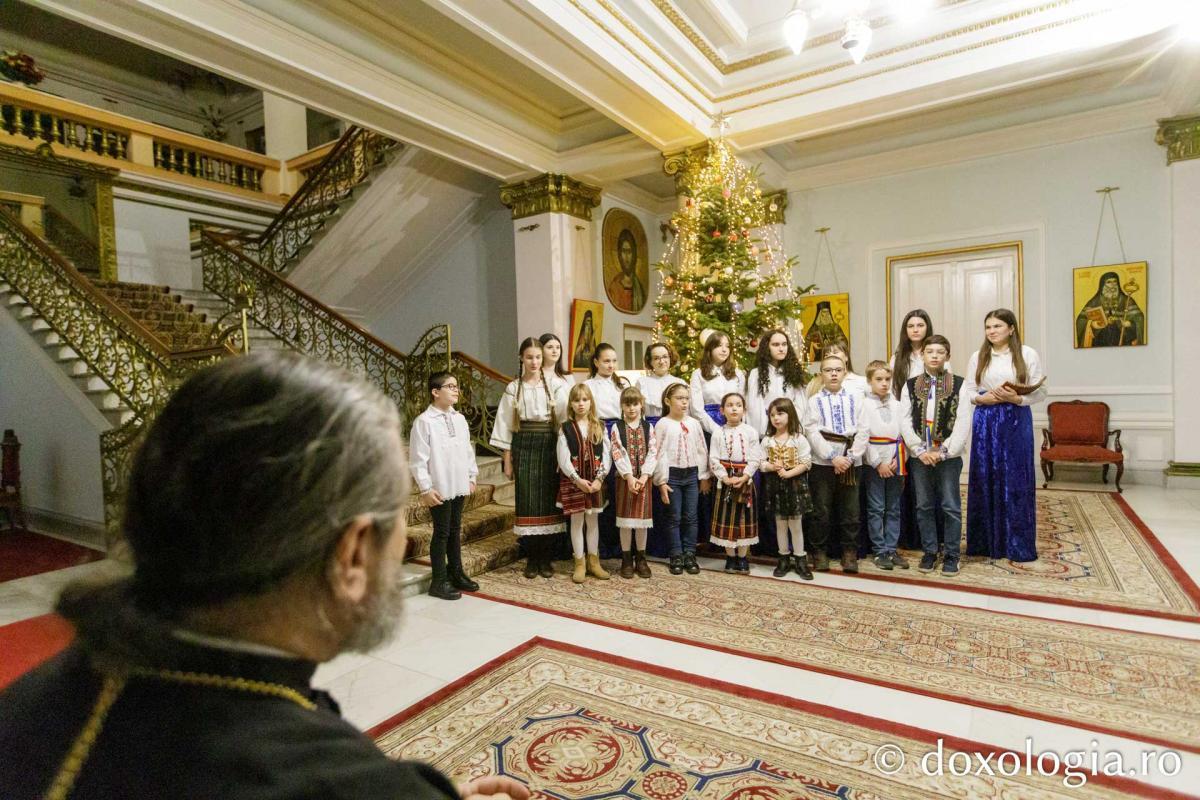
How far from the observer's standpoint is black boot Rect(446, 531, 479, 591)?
4.33 m

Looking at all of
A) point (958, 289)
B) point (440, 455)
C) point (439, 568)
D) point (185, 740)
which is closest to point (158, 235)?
point (440, 455)

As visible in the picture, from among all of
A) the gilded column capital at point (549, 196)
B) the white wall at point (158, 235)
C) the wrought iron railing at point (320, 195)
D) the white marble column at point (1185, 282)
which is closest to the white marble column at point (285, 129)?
the white wall at point (158, 235)

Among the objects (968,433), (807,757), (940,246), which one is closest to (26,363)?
(807,757)

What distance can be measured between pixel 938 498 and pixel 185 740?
5068 mm

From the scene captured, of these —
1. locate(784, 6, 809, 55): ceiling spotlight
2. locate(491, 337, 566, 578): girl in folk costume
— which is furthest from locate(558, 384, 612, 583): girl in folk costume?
locate(784, 6, 809, 55): ceiling spotlight

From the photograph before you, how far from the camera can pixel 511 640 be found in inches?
136

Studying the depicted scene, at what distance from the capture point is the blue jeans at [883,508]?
4656 mm

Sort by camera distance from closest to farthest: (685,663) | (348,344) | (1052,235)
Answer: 1. (685,663)
2. (1052,235)
3. (348,344)

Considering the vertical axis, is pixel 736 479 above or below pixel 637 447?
below

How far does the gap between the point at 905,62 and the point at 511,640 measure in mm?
6034

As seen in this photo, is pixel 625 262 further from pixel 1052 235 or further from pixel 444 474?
pixel 444 474

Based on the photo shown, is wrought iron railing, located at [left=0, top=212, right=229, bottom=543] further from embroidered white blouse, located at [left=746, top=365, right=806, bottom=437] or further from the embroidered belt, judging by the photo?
the embroidered belt

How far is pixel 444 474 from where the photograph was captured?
422cm

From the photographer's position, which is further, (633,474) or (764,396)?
(764,396)
